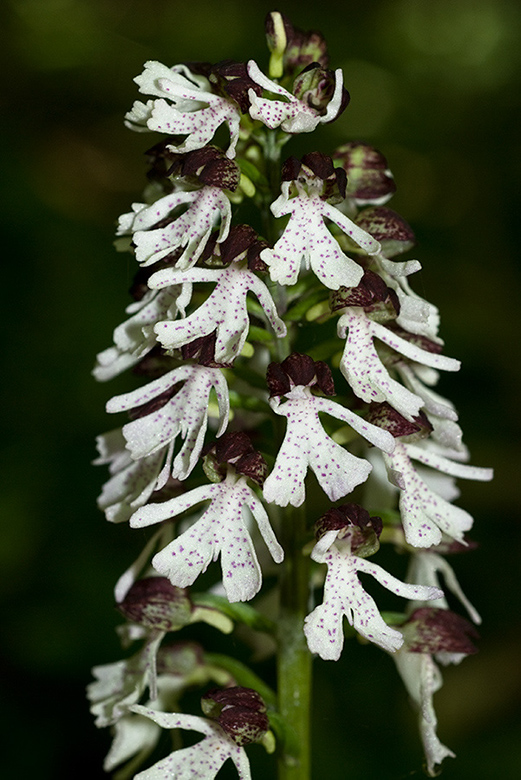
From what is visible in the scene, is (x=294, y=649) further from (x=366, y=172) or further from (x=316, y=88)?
(x=316, y=88)

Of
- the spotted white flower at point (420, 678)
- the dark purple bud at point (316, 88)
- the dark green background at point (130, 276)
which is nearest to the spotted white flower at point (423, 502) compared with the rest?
the spotted white flower at point (420, 678)

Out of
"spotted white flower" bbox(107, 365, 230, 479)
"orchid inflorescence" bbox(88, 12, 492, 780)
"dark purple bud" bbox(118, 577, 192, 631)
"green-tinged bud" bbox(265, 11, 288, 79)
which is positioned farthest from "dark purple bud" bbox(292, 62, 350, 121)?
"dark purple bud" bbox(118, 577, 192, 631)

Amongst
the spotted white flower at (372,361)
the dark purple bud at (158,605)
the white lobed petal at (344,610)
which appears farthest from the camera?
the dark purple bud at (158,605)

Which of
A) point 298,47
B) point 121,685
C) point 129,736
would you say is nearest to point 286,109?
point 298,47

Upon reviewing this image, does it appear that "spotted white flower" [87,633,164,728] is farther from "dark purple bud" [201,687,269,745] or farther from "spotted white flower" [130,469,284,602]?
"spotted white flower" [130,469,284,602]

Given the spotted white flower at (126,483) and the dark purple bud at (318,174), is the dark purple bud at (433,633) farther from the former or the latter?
the dark purple bud at (318,174)

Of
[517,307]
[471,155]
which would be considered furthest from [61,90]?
[517,307]
